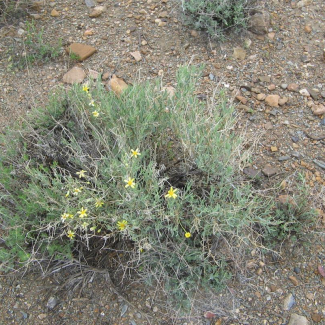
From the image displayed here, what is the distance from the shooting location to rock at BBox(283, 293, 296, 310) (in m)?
2.77

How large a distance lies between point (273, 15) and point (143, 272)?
2.99 metres

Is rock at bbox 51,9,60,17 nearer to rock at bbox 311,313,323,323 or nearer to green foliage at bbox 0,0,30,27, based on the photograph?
green foliage at bbox 0,0,30,27

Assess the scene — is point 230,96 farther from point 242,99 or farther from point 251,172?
point 251,172

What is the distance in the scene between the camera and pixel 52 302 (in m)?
2.77

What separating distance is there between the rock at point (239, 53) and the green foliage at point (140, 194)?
1.17 m

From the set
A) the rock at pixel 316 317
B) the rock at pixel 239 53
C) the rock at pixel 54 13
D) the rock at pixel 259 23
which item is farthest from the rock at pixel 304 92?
the rock at pixel 54 13

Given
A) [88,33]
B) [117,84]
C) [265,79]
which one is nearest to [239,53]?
[265,79]

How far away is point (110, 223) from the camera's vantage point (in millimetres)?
2547

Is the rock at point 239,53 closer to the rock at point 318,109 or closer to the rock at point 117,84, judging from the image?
the rock at point 318,109

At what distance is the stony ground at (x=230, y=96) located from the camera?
2.76 metres

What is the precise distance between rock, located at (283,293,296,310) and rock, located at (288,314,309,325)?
0.20 feet

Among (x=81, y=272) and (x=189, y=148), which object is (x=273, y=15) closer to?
(x=189, y=148)

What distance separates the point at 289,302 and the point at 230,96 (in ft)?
6.01

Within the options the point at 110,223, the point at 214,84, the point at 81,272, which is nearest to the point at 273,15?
the point at 214,84
